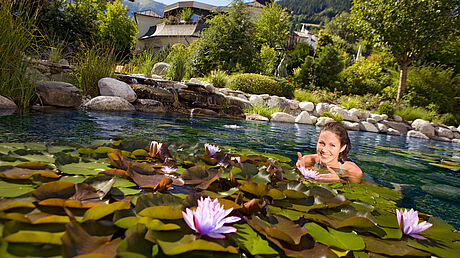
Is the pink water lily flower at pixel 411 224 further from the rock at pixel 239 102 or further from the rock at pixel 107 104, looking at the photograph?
the rock at pixel 239 102

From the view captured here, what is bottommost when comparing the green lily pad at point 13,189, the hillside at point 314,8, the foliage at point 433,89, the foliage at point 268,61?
the green lily pad at point 13,189

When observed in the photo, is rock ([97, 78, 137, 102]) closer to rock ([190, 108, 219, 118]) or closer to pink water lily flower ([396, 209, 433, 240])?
rock ([190, 108, 219, 118])

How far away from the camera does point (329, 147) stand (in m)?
2.43

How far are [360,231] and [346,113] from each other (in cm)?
1128

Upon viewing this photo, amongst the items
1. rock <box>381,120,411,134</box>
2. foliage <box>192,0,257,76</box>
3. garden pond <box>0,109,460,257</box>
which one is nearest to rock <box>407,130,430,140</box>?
rock <box>381,120,411,134</box>

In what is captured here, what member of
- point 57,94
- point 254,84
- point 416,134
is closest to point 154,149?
point 57,94

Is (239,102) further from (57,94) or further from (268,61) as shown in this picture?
(268,61)

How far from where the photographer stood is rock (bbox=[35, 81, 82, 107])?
209 inches

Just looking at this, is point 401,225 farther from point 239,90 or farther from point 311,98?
point 311,98

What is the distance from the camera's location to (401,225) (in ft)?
3.28

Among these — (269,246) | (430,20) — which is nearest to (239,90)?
(430,20)

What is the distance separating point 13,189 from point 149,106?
22.5 ft

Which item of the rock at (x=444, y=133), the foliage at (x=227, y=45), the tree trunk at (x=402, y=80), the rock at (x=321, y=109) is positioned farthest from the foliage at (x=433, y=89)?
the foliage at (x=227, y=45)

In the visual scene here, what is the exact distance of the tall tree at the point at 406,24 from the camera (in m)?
12.8
